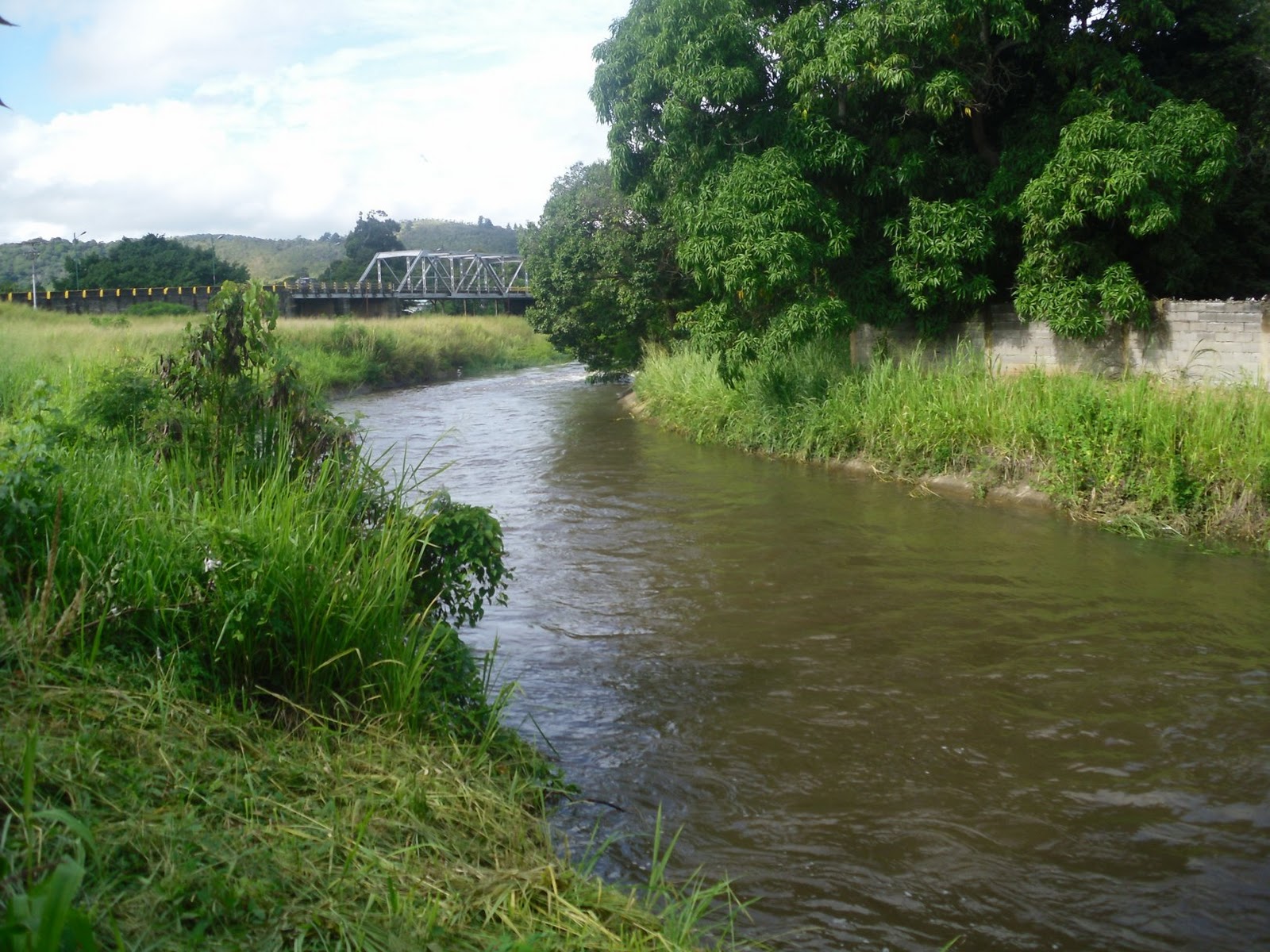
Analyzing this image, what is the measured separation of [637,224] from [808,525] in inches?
558

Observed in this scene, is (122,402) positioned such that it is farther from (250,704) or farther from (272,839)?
(272,839)

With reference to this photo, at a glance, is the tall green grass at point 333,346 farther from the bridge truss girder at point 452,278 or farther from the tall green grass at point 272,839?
the bridge truss girder at point 452,278

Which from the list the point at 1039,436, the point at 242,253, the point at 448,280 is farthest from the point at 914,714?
the point at 242,253

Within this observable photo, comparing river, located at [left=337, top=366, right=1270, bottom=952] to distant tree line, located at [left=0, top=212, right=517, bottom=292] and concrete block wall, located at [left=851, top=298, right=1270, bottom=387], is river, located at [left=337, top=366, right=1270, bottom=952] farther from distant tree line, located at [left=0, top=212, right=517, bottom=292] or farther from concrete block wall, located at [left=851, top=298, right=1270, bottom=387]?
distant tree line, located at [left=0, top=212, right=517, bottom=292]

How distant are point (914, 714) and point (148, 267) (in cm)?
6231

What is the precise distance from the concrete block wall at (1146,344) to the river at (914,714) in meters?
2.63

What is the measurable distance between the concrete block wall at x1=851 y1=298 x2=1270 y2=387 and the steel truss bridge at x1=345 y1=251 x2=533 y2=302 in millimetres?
48041

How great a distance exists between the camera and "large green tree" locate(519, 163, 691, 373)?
905 inches

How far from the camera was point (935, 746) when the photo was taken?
5.66 m

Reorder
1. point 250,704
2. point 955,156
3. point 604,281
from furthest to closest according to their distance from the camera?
point 604,281
point 955,156
point 250,704

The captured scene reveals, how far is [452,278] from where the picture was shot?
70.3m

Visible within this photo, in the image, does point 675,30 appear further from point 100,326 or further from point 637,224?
point 100,326

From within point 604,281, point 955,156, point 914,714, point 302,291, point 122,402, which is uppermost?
point 302,291

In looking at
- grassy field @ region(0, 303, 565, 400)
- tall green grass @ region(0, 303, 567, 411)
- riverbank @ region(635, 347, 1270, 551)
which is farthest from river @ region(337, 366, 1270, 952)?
grassy field @ region(0, 303, 565, 400)
